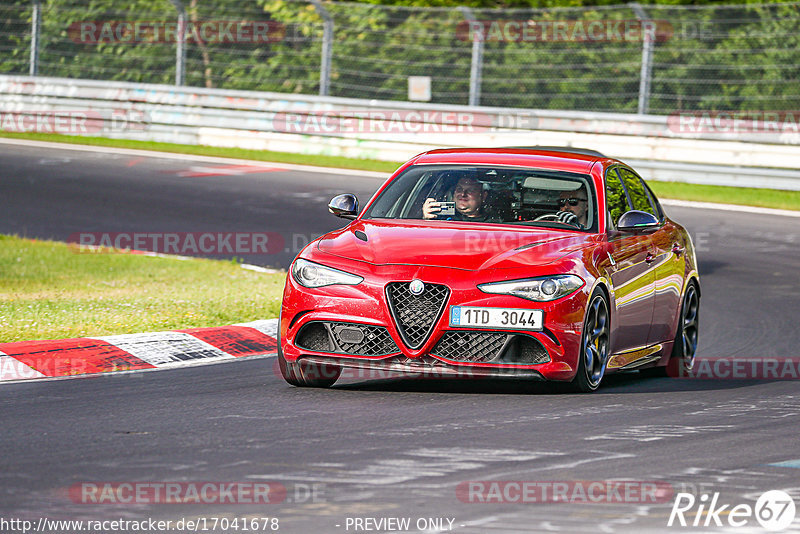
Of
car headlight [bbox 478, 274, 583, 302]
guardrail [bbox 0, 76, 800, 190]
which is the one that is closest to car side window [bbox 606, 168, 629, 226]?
car headlight [bbox 478, 274, 583, 302]

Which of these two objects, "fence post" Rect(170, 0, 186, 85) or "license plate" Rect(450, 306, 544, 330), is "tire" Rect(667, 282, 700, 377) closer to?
"license plate" Rect(450, 306, 544, 330)

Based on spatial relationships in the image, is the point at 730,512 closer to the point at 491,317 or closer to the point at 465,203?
the point at 491,317

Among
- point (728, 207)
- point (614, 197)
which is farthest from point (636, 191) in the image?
point (728, 207)

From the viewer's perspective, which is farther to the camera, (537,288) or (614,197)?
(614,197)

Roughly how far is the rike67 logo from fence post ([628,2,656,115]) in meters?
17.8

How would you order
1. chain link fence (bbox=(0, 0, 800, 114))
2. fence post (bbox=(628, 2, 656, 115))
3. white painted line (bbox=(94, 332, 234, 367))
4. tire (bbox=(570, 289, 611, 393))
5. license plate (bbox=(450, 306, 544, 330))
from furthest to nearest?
1. fence post (bbox=(628, 2, 656, 115))
2. chain link fence (bbox=(0, 0, 800, 114))
3. white painted line (bbox=(94, 332, 234, 367))
4. tire (bbox=(570, 289, 611, 393))
5. license plate (bbox=(450, 306, 544, 330))

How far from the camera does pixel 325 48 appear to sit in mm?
25641

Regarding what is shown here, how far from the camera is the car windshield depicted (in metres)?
9.19

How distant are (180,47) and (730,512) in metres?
22.4

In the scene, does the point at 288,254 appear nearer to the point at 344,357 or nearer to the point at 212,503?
the point at 344,357

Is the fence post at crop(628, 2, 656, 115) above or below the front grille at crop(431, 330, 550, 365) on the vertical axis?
above

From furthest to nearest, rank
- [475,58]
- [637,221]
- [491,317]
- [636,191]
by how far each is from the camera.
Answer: [475,58] < [636,191] < [637,221] < [491,317]

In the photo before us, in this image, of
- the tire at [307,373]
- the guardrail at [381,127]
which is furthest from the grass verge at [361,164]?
the tire at [307,373]

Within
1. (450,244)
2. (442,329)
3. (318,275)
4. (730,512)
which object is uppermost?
(450,244)
